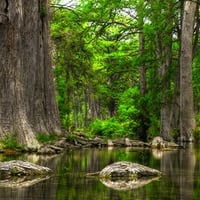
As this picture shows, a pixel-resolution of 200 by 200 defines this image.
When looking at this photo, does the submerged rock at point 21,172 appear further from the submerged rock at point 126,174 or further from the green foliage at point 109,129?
the green foliage at point 109,129

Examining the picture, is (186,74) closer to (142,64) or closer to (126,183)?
(142,64)

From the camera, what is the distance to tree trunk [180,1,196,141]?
89.3ft

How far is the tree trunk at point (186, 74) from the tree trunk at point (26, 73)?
6512mm

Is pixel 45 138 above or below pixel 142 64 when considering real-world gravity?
below

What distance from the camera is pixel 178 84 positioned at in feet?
96.2

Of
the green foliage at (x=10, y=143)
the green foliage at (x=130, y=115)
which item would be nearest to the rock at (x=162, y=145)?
the green foliage at (x=10, y=143)

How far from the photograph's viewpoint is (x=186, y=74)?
2736 cm

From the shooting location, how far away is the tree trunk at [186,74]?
27.2 meters

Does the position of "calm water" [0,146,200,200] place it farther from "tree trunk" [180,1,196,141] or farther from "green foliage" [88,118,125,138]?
"green foliage" [88,118,125,138]

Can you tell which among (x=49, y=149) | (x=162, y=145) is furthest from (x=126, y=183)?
(x=162, y=145)

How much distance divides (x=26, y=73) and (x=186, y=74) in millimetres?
8271

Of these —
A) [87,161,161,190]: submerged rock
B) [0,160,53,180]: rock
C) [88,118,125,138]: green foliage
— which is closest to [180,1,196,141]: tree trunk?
[88,118,125,138]: green foliage

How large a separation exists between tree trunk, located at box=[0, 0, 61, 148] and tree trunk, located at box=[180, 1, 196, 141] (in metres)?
6.51

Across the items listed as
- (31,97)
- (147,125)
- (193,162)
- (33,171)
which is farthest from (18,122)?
(147,125)
